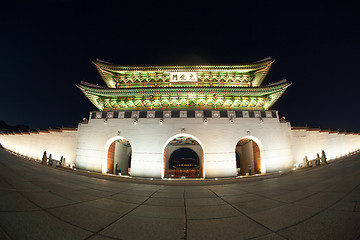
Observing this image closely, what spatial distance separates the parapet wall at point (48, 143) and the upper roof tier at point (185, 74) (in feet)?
25.0

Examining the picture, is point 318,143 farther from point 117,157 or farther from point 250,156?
point 117,157

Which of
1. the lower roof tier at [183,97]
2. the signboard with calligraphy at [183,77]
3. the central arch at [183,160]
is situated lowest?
the central arch at [183,160]

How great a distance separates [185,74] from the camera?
13.8 m

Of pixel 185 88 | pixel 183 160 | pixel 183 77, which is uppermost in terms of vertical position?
pixel 183 77

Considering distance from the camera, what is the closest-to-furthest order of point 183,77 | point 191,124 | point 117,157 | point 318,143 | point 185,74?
point 191,124, point 318,143, point 183,77, point 185,74, point 117,157

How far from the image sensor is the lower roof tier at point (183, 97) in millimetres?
12195

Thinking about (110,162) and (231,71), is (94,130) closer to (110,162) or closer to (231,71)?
(110,162)

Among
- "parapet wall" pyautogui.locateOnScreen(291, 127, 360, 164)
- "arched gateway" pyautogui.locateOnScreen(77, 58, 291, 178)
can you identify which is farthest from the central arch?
"parapet wall" pyautogui.locateOnScreen(291, 127, 360, 164)

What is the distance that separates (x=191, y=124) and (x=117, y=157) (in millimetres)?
9484

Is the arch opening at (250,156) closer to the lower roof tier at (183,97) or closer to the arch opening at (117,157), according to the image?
the lower roof tier at (183,97)

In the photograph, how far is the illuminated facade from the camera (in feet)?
37.5

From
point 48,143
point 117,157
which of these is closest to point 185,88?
point 117,157

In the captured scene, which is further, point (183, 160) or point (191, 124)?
point (183, 160)

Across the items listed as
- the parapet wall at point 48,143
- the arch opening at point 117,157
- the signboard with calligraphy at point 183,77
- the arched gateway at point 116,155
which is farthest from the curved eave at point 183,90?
the parapet wall at point 48,143
